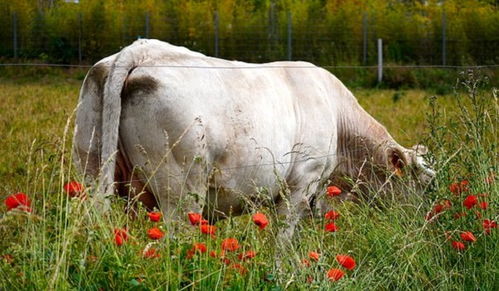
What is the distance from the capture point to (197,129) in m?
5.09

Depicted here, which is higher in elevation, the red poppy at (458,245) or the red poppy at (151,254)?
the red poppy at (151,254)

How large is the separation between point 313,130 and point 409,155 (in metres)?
0.83

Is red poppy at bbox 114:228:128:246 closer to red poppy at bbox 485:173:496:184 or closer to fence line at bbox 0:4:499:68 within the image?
red poppy at bbox 485:173:496:184

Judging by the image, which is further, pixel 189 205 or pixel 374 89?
pixel 374 89

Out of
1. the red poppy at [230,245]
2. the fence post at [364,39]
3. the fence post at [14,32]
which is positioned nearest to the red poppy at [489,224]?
the red poppy at [230,245]

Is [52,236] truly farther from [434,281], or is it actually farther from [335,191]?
[434,281]

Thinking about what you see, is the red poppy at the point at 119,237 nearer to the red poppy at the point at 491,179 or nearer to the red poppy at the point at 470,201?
the red poppy at the point at 470,201

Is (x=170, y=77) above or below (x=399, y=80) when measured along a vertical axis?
above

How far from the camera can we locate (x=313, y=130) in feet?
20.7

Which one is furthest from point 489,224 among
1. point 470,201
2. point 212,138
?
point 212,138

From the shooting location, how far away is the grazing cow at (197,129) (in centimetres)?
500

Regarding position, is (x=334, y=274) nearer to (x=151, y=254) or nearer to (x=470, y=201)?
(x=151, y=254)

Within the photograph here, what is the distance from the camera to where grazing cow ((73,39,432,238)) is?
500 cm

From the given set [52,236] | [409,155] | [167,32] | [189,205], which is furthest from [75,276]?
[167,32]
